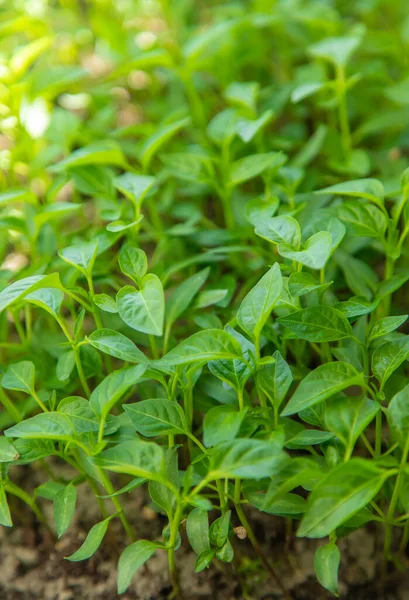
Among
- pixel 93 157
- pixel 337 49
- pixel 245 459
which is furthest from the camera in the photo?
pixel 337 49

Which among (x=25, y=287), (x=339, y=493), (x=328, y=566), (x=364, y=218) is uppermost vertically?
(x=25, y=287)

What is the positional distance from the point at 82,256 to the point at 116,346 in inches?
6.3

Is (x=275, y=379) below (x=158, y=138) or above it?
below

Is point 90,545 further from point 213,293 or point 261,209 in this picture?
point 261,209

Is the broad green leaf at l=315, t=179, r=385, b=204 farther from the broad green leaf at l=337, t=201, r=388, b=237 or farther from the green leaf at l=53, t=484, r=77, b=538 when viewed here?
the green leaf at l=53, t=484, r=77, b=538

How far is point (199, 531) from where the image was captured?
79 cm

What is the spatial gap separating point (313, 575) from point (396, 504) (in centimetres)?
23

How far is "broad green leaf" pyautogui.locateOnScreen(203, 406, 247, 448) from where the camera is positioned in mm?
729

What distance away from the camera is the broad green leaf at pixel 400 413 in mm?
736

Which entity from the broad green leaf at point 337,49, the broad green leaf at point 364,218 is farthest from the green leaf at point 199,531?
the broad green leaf at point 337,49

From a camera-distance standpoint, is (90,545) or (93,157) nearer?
(90,545)

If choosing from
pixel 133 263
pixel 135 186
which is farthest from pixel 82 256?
pixel 135 186

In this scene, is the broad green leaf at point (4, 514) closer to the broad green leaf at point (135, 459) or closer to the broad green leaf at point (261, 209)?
the broad green leaf at point (135, 459)

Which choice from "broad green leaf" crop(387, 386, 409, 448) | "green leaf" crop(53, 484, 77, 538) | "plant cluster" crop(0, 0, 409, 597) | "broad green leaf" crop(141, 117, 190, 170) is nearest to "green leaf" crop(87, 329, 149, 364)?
"plant cluster" crop(0, 0, 409, 597)
